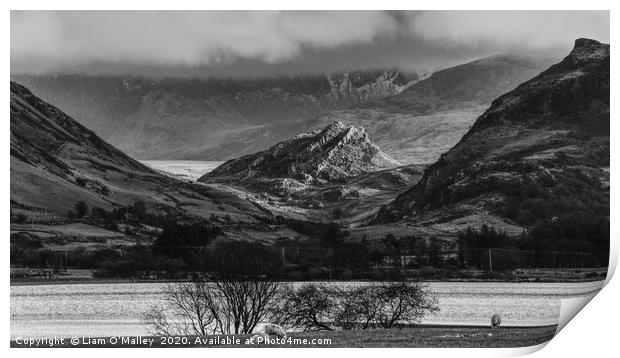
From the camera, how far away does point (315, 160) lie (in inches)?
2451

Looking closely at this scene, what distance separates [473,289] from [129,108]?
17.1 metres

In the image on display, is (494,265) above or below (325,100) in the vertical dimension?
below

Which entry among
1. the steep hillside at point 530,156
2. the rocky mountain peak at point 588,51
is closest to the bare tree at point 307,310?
the rocky mountain peak at point 588,51

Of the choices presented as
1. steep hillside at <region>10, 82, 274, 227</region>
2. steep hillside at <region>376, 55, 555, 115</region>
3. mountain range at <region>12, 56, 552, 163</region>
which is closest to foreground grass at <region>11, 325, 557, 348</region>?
mountain range at <region>12, 56, 552, 163</region>

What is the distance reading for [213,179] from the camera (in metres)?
59.4

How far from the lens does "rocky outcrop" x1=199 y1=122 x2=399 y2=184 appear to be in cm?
5753

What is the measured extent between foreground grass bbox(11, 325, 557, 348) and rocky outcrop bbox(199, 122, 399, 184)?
2824 centimetres

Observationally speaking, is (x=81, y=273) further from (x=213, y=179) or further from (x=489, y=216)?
(x=489, y=216)

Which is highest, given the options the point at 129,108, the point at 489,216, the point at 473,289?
the point at 129,108

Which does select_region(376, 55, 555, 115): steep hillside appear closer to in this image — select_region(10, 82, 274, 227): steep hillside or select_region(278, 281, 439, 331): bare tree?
select_region(10, 82, 274, 227): steep hillside

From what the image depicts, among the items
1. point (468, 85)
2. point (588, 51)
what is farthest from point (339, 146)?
point (588, 51)

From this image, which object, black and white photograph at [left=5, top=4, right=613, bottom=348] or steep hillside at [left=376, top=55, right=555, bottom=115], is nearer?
black and white photograph at [left=5, top=4, right=613, bottom=348]

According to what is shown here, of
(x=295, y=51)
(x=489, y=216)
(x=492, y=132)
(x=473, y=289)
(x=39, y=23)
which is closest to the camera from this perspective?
(x=39, y=23)

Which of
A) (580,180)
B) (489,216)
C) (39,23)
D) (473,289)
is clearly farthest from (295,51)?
(489,216)
